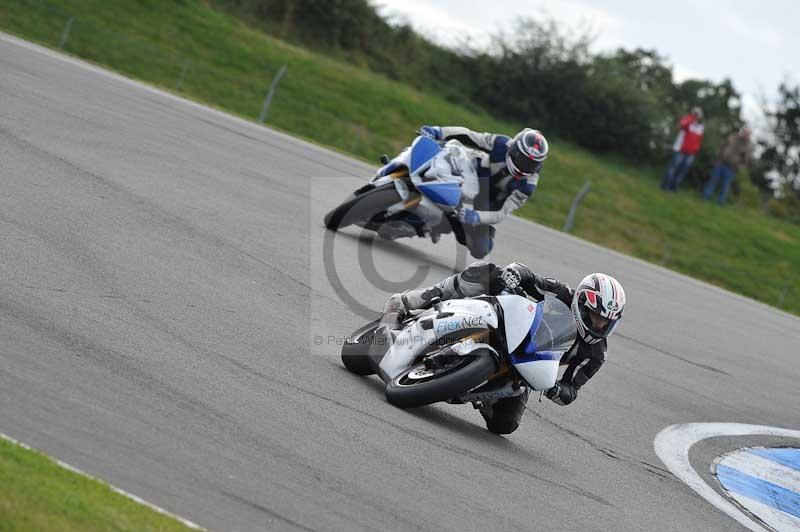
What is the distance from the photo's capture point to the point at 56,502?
4371mm

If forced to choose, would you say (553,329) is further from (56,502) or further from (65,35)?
(65,35)

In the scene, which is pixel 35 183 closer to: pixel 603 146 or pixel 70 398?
pixel 70 398

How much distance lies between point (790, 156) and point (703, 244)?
530 inches

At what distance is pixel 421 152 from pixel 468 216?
0.86m

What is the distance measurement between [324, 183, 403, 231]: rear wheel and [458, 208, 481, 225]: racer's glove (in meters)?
0.70

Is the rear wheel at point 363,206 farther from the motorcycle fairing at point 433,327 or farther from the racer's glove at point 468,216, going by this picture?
the motorcycle fairing at point 433,327

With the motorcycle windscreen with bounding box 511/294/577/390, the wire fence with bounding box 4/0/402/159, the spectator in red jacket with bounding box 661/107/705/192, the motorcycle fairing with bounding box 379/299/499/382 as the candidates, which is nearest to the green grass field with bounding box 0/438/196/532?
the motorcycle fairing with bounding box 379/299/499/382

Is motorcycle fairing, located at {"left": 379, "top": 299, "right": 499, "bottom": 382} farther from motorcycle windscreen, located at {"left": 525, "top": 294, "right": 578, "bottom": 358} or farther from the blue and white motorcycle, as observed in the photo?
the blue and white motorcycle

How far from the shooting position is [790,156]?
127 ft

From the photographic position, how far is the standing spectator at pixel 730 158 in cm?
2886

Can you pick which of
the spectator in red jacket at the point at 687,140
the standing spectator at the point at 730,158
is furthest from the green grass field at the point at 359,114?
the spectator in red jacket at the point at 687,140

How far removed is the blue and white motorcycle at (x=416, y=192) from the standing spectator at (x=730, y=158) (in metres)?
17.4

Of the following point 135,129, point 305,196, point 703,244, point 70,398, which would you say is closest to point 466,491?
point 70,398

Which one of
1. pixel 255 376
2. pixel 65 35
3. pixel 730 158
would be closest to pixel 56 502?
pixel 255 376
